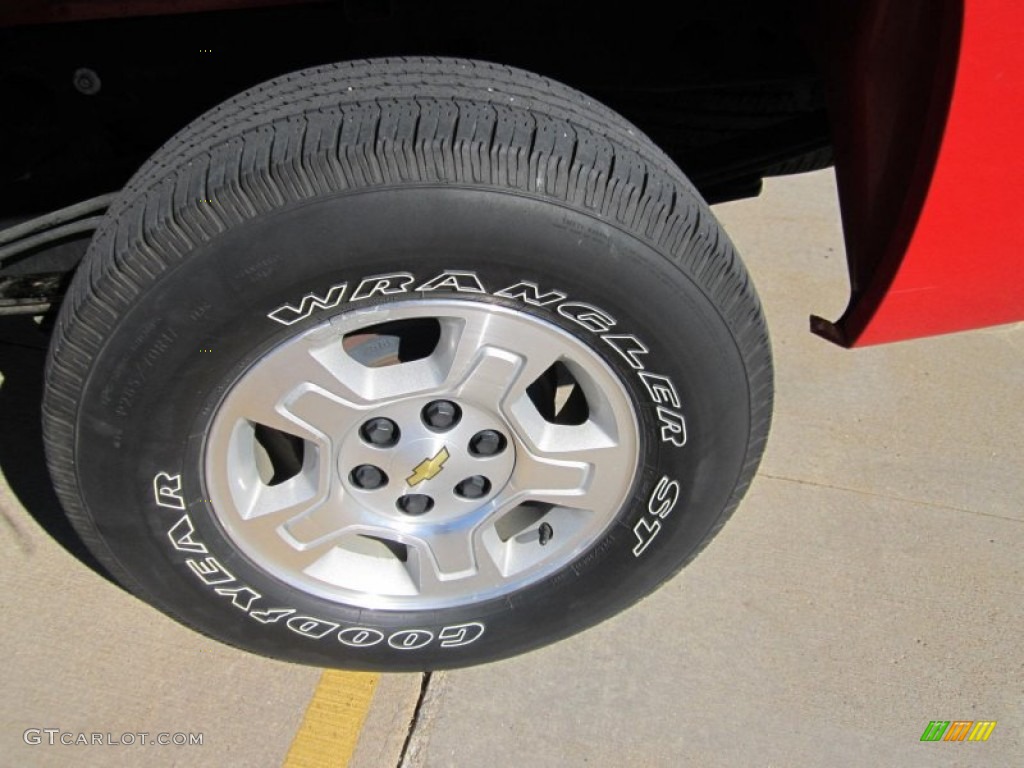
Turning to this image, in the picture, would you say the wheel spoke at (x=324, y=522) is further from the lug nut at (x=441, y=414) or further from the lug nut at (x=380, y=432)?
the lug nut at (x=441, y=414)

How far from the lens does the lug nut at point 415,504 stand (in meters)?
2.26

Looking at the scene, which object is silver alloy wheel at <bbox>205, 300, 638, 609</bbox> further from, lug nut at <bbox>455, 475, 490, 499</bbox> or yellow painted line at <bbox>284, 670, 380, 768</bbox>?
yellow painted line at <bbox>284, 670, 380, 768</bbox>

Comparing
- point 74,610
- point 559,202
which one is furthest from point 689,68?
point 74,610

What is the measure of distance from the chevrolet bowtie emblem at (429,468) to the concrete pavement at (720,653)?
1.99 feet

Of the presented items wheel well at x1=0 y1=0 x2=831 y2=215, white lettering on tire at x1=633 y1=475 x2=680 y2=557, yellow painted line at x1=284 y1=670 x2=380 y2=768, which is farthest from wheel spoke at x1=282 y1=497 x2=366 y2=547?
wheel well at x1=0 y1=0 x2=831 y2=215

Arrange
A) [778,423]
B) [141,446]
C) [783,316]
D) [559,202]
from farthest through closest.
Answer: [783,316]
[778,423]
[141,446]
[559,202]

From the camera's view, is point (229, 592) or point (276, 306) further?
point (229, 592)

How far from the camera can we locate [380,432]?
2.14 m

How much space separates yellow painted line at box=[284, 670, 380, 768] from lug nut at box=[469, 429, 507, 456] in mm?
742

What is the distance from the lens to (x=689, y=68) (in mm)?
2496

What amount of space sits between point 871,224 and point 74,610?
85.6 inches

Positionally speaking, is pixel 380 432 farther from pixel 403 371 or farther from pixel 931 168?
pixel 931 168

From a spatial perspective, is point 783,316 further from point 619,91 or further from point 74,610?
point 74,610

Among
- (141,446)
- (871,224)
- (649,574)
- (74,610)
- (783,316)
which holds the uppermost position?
(141,446)
